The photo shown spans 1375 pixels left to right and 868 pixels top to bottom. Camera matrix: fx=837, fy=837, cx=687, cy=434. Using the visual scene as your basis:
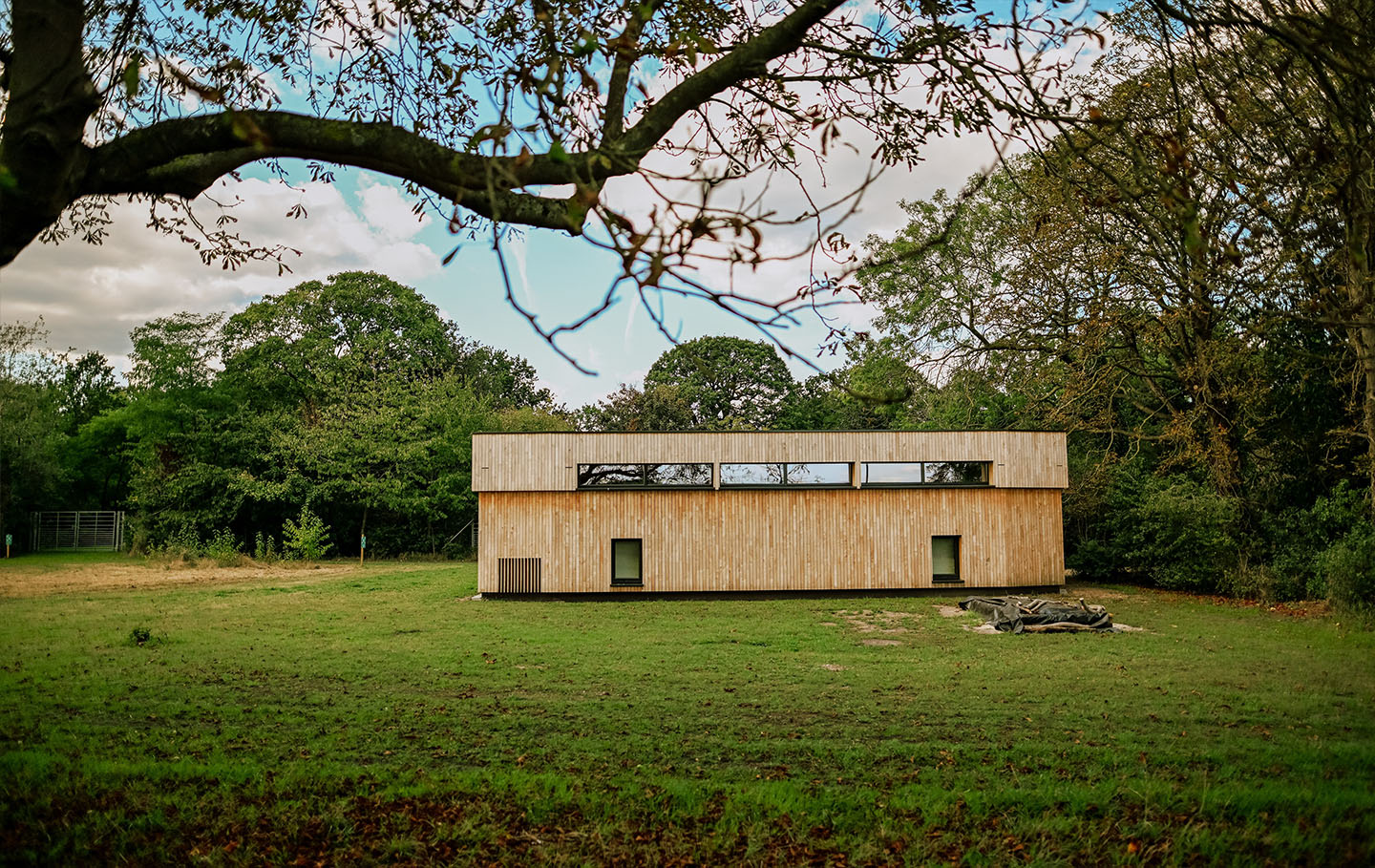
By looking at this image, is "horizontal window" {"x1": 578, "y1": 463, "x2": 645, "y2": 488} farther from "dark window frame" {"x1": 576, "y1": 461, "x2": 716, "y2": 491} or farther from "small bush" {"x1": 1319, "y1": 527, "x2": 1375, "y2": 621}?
"small bush" {"x1": 1319, "y1": 527, "x2": 1375, "y2": 621}

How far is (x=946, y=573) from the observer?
18.6 m

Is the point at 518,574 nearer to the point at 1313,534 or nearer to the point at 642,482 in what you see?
the point at 642,482

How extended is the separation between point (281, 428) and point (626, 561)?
1750cm

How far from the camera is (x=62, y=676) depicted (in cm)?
870

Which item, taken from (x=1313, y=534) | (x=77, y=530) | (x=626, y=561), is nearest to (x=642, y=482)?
(x=626, y=561)

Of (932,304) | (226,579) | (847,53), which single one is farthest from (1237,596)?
(226,579)

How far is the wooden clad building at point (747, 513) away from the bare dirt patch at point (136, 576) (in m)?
7.25

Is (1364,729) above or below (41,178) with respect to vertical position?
below

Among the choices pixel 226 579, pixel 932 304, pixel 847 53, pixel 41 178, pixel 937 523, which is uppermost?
pixel 932 304

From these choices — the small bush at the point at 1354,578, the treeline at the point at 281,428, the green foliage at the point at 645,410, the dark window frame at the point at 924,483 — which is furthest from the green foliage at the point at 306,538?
the small bush at the point at 1354,578

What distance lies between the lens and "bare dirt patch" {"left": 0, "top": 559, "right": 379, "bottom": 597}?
752 inches

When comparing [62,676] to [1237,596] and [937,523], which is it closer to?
[937,523]

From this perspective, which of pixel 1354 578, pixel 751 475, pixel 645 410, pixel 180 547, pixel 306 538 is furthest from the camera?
pixel 645 410

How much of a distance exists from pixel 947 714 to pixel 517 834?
4.22m
